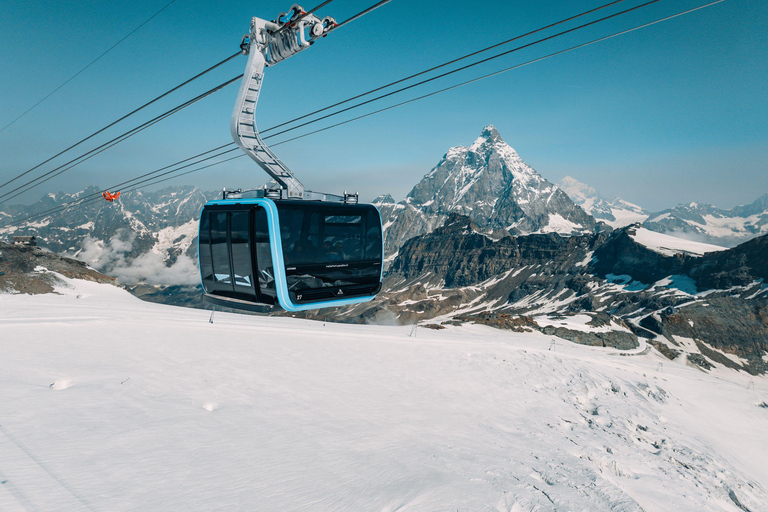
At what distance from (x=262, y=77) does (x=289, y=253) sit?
194 inches

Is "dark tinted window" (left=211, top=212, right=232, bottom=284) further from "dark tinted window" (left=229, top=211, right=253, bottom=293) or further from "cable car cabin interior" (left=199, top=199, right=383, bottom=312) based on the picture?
"dark tinted window" (left=229, top=211, right=253, bottom=293)

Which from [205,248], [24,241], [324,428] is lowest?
[324,428]

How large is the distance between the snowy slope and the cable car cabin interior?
4.99 meters

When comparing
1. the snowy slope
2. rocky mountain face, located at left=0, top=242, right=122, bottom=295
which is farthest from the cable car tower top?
rocky mountain face, located at left=0, top=242, right=122, bottom=295

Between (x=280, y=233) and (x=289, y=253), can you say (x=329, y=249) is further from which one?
(x=280, y=233)

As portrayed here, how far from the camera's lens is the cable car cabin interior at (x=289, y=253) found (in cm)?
936

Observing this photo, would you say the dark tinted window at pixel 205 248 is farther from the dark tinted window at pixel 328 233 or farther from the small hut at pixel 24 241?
the small hut at pixel 24 241

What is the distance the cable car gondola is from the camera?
363 inches

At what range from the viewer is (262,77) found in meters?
9.84

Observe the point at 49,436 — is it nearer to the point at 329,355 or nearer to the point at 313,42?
the point at 313,42

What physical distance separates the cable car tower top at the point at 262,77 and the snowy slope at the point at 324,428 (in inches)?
330

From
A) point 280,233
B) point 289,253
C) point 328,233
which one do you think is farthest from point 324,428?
point 280,233

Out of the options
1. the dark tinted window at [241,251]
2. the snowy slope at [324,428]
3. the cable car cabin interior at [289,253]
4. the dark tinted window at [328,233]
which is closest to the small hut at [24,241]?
the snowy slope at [324,428]

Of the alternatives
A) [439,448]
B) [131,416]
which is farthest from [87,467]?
[439,448]
